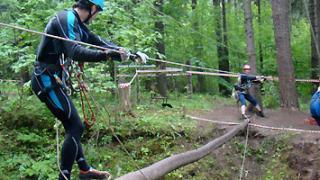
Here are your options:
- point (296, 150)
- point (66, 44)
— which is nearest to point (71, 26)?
point (66, 44)

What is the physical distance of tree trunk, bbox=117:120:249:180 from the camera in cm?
481

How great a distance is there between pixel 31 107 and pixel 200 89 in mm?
15297

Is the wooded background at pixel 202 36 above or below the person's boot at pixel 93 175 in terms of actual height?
→ above

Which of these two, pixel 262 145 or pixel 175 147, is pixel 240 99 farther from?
pixel 175 147

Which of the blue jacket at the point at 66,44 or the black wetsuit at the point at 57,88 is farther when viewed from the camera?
the black wetsuit at the point at 57,88

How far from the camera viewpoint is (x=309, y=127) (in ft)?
32.2

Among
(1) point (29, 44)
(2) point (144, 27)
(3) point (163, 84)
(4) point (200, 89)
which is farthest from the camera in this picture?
(4) point (200, 89)

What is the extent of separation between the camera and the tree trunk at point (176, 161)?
481 centimetres

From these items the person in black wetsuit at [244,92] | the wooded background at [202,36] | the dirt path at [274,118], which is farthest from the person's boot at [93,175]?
the person in black wetsuit at [244,92]

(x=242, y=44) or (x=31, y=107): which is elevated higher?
(x=242, y=44)

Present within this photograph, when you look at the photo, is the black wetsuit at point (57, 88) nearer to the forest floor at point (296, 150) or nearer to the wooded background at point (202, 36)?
the wooded background at point (202, 36)

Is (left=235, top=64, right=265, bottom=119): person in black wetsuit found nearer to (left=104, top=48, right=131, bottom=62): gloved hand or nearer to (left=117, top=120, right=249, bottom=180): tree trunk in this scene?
(left=117, top=120, right=249, bottom=180): tree trunk

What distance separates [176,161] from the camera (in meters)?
6.57

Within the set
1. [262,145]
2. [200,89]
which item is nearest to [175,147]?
[262,145]
